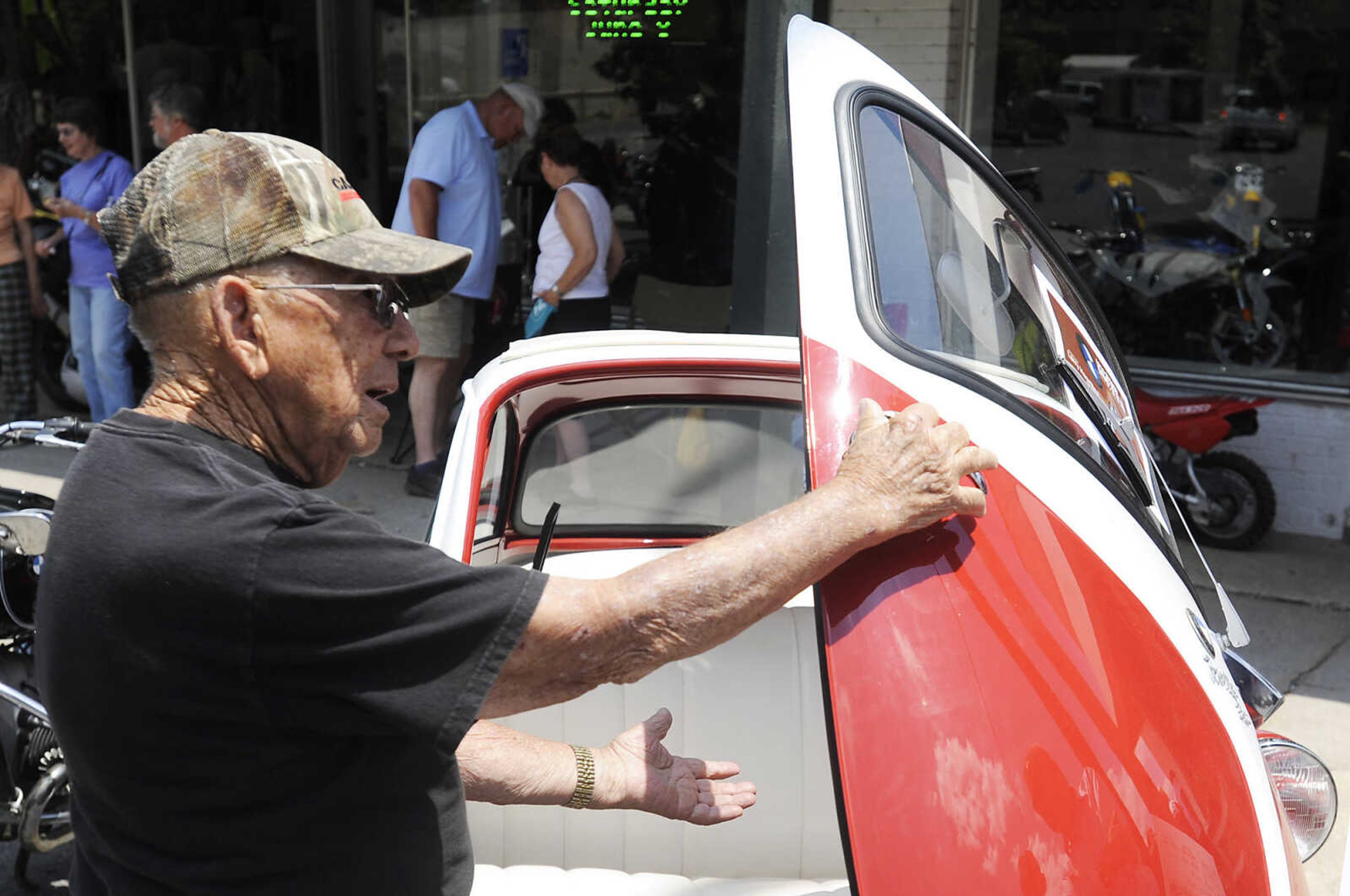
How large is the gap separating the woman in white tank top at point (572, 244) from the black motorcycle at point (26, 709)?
2950 mm

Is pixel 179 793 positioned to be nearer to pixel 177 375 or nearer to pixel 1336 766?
pixel 177 375

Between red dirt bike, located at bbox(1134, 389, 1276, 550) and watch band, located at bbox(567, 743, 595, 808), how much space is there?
14.2 feet

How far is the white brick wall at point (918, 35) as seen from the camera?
233 inches

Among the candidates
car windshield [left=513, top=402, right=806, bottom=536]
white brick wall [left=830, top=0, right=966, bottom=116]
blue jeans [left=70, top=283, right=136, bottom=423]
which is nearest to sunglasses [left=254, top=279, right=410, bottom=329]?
car windshield [left=513, top=402, right=806, bottom=536]

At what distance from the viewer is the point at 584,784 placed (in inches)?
71.0

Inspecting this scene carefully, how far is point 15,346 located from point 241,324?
6.53 meters

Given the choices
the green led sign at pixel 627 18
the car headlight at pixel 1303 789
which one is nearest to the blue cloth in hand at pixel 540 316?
the green led sign at pixel 627 18

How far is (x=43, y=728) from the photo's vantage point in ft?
10.4

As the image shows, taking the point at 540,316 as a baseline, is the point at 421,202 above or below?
above

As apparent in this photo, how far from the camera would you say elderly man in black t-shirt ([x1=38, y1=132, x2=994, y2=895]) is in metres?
1.23

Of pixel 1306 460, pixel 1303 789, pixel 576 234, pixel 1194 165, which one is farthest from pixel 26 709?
pixel 1194 165

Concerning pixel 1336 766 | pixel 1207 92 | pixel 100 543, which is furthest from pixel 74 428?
pixel 1207 92

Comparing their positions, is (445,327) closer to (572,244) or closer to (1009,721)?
(572,244)

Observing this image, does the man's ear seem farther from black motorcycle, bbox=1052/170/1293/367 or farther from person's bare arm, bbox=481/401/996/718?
black motorcycle, bbox=1052/170/1293/367
